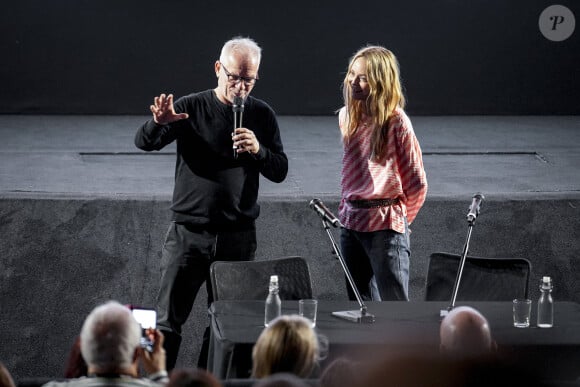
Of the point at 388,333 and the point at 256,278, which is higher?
the point at 256,278

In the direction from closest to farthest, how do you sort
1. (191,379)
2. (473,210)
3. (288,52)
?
(191,379) → (473,210) → (288,52)

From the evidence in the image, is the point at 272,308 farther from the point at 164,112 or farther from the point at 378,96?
the point at 378,96

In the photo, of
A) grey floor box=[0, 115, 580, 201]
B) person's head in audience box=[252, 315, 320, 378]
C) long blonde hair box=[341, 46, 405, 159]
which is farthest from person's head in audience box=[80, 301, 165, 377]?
grey floor box=[0, 115, 580, 201]

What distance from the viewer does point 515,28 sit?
35.6 ft

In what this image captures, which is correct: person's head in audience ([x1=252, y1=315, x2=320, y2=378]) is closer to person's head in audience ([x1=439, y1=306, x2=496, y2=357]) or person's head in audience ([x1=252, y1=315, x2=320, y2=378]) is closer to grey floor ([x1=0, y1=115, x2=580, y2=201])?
person's head in audience ([x1=439, y1=306, x2=496, y2=357])

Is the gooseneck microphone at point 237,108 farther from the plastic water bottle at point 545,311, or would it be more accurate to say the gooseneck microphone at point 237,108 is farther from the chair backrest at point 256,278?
the plastic water bottle at point 545,311

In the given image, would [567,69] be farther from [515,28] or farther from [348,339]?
[348,339]

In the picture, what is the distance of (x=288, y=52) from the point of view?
1071 centimetres

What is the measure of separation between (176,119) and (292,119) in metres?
5.99

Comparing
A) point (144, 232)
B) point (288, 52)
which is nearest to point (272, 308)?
point (144, 232)

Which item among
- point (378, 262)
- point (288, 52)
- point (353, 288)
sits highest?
point (288, 52)

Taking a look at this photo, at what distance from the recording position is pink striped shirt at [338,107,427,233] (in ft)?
15.3

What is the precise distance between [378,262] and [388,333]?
817mm

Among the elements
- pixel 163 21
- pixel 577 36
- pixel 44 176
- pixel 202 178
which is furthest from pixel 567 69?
pixel 202 178
